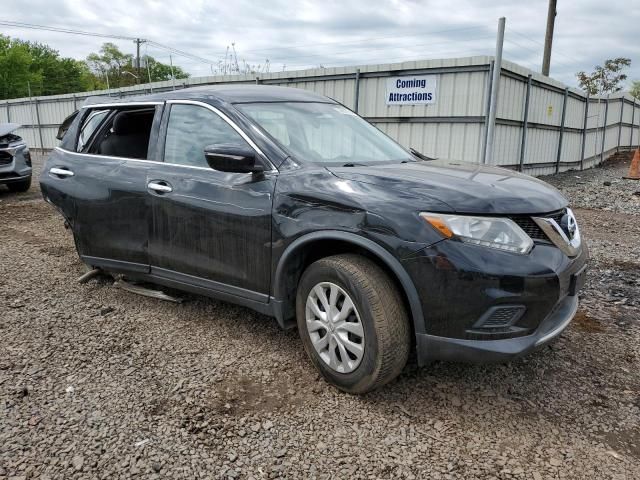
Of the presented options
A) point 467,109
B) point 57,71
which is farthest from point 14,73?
point 467,109

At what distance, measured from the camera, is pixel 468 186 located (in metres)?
2.63

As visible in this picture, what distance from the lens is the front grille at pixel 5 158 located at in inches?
368

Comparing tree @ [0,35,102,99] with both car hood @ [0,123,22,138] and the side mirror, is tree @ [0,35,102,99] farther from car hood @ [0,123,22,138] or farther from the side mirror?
the side mirror

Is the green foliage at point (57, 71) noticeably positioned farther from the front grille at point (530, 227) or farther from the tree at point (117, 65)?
the front grille at point (530, 227)

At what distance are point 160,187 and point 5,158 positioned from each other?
755cm

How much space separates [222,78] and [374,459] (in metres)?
15.3

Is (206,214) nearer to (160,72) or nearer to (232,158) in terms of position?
(232,158)

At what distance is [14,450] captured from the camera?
2.38 m

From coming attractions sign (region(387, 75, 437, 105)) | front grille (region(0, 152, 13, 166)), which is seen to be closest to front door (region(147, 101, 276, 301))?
front grille (region(0, 152, 13, 166))

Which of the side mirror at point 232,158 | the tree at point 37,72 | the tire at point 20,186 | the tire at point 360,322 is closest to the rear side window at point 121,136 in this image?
the side mirror at point 232,158

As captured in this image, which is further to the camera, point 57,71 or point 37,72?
point 57,71

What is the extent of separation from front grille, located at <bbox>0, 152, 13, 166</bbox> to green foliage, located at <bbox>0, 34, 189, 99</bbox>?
45406mm

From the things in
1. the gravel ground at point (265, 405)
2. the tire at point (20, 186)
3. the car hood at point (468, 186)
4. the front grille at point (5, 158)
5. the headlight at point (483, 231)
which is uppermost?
the car hood at point (468, 186)

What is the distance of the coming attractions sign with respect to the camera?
1132 centimetres
